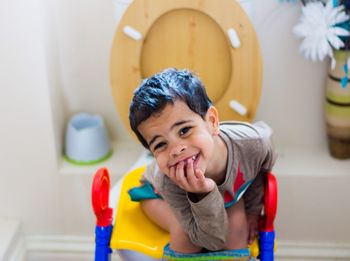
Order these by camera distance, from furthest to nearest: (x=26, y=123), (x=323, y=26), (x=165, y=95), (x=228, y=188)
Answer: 1. (x=26, y=123)
2. (x=323, y=26)
3. (x=228, y=188)
4. (x=165, y=95)

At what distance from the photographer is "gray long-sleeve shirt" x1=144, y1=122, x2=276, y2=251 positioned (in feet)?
3.05

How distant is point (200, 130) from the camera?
2.90 ft

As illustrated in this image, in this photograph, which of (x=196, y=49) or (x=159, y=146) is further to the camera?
(x=196, y=49)

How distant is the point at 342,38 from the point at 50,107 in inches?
31.1

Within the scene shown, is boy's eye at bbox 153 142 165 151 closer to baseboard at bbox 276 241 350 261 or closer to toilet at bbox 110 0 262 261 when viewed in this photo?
toilet at bbox 110 0 262 261

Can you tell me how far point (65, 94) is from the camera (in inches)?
60.9

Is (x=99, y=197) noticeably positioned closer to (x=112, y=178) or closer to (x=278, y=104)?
(x=112, y=178)

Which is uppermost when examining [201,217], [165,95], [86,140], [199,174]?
[165,95]

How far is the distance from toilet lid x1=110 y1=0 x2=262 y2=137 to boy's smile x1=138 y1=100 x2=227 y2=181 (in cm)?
40

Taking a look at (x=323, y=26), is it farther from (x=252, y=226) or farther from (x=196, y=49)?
(x=252, y=226)

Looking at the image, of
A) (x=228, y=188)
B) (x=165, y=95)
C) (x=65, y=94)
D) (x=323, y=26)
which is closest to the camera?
(x=165, y=95)

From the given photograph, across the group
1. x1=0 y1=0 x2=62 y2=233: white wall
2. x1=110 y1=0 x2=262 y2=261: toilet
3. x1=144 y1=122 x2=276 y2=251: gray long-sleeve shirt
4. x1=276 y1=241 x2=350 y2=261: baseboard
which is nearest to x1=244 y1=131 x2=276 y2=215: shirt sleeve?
x1=144 y1=122 x2=276 y2=251: gray long-sleeve shirt

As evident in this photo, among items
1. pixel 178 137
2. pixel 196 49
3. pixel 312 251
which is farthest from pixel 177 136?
pixel 312 251

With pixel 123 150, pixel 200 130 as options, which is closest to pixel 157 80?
pixel 200 130
